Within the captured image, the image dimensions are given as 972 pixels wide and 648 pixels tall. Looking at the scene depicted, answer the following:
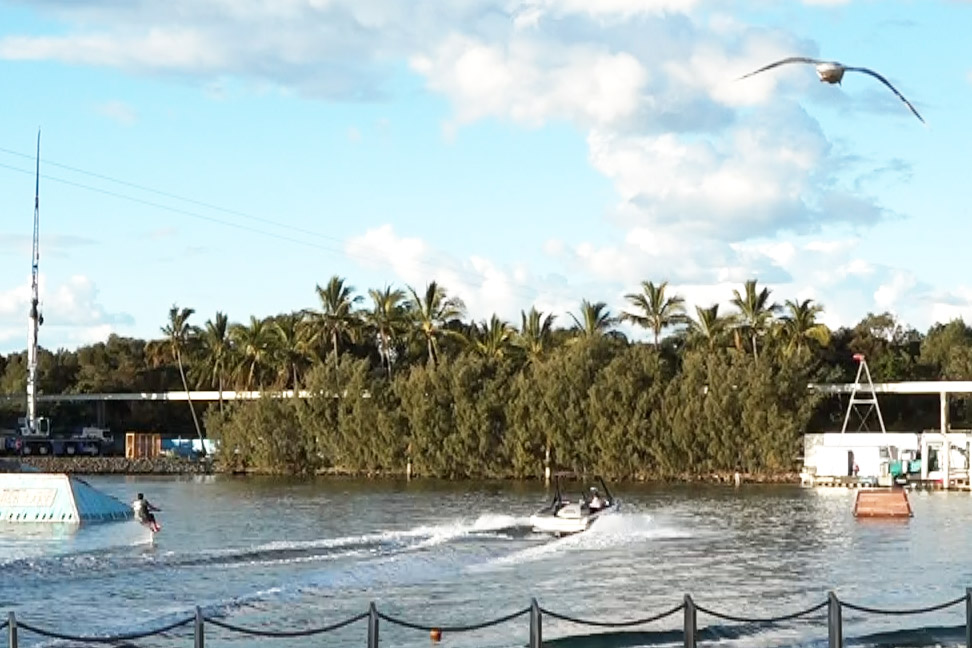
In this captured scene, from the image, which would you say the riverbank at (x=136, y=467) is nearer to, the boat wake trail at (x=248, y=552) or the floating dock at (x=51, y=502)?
the floating dock at (x=51, y=502)

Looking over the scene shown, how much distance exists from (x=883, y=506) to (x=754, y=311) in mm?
47153

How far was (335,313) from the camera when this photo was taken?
13025 centimetres

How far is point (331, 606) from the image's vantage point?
3778 cm

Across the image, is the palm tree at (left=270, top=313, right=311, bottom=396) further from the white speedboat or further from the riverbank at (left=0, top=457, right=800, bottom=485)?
the white speedboat

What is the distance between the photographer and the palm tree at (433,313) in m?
126

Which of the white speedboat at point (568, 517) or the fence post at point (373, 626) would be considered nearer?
the fence post at point (373, 626)

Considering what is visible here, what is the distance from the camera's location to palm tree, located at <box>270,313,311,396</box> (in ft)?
434

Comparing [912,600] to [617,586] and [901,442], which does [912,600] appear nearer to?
[617,586]

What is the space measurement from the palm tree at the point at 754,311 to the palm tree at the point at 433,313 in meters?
24.2

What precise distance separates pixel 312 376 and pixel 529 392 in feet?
64.3

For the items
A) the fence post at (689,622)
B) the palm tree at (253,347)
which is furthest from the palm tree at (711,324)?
the fence post at (689,622)

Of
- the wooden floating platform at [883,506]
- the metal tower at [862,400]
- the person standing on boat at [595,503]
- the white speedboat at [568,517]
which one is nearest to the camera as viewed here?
the white speedboat at [568,517]

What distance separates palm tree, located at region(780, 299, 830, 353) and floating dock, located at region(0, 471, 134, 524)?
65.4 meters

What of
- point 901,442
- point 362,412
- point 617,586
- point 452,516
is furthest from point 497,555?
point 362,412
